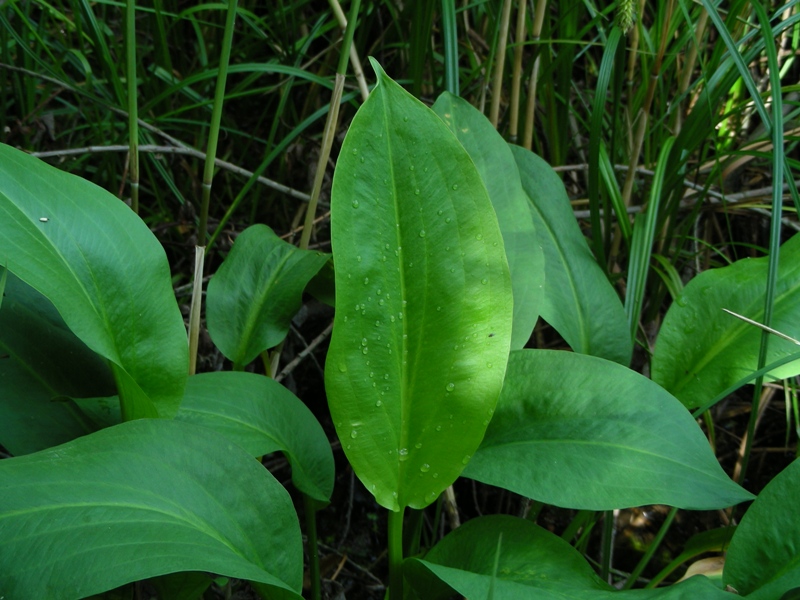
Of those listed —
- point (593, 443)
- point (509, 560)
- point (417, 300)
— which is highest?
point (417, 300)

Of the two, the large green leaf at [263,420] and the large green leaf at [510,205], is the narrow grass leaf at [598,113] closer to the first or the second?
the large green leaf at [510,205]

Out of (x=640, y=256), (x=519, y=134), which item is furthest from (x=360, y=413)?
(x=519, y=134)

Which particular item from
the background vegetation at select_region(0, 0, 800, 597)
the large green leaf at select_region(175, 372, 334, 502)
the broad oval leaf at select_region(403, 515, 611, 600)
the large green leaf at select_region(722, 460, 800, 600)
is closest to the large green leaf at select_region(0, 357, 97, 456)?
the large green leaf at select_region(175, 372, 334, 502)

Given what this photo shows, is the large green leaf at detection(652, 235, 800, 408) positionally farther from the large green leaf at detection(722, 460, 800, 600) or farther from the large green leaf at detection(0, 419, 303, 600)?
the large green leaf at detection(0, 419, 303, 600)

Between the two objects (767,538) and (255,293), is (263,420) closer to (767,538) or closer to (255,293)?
(255,293)

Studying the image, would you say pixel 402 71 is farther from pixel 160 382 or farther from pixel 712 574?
pixel 712 574

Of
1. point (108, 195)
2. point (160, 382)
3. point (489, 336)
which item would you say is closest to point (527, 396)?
point (489, 336)

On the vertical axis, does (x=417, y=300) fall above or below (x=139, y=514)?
above

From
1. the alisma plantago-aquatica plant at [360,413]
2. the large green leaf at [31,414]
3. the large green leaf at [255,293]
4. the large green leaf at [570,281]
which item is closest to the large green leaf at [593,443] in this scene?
the alisma plantago-aquatica plant at [360,413]
